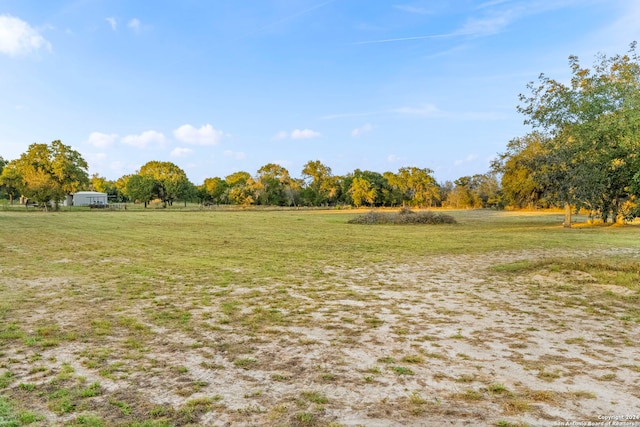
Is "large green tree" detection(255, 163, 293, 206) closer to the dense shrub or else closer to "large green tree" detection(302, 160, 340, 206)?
"large green tree" detection(302, 160, 340, 206)

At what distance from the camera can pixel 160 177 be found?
93.8m

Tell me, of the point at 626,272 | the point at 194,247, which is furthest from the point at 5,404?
the point at 194,247

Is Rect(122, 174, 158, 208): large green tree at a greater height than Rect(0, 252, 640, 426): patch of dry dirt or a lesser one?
greater

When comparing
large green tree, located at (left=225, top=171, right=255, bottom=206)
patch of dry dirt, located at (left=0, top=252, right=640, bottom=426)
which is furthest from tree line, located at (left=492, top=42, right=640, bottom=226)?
large green tree, located at (left=225, top=171, right=255, bottom=206)

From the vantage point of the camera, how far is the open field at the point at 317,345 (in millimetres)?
4023

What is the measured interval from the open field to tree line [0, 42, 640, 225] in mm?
2847

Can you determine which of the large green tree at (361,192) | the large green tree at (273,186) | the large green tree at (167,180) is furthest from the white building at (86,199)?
the large green tree at (361,192)

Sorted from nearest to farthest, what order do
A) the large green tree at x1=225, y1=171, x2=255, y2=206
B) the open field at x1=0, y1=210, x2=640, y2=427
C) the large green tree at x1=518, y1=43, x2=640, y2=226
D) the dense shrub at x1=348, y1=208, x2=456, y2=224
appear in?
1. the open field at x1=0, y1=210, x2=640, y2=427
2. the large green tree at x1=518, y1=43, x2=640, y2=226
3. the dense shrub at x1=348, y1=208, x2=456, y2=224
4. the large green tree at x1=225, y1=171, x2=255, y2=206

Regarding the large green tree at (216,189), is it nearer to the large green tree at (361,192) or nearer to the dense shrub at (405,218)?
the large green tree at (361,192)

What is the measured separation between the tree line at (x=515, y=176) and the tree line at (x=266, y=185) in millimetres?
228

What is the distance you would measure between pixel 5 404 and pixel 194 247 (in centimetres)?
1475

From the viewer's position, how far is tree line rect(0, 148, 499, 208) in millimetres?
64188

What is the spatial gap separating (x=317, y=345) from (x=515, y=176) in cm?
3948

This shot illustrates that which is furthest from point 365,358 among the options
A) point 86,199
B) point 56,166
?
point 86,199
